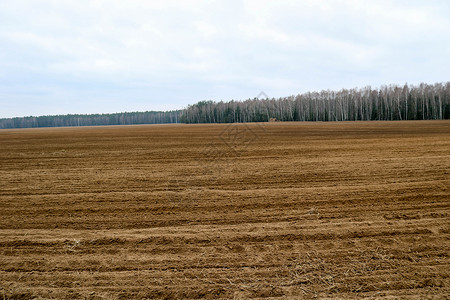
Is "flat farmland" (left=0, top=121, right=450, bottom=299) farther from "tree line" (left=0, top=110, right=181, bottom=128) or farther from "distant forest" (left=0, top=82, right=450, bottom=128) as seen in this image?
"tree line" (left=0, top=110, right=181, bottom=128)

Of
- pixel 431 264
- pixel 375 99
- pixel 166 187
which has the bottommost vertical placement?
pixel 431 264

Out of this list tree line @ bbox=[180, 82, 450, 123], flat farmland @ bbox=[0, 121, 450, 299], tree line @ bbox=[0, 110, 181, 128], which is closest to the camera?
flat farmland @ bbox=[0, 121, 450, 299]

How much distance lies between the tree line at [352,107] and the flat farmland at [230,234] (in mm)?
70429

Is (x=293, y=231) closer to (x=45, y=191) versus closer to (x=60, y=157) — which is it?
(x=45, y=191)

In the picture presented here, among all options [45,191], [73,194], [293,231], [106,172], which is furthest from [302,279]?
[106,172]

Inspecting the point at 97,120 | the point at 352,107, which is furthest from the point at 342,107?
the point at 97,120

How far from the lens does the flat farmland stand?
3.72 m

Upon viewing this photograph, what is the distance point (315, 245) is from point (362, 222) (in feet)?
5.00

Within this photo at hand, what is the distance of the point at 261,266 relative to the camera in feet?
13.5

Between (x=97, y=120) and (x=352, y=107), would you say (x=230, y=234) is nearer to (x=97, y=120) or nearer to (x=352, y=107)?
(x=352, y=107)

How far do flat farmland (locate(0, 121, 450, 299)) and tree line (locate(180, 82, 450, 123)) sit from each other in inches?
2773

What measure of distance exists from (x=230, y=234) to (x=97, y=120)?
18724cm

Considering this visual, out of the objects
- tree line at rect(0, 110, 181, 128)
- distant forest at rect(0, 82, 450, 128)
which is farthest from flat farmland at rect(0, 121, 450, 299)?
tree line at rect(0, 110, 181, 128)

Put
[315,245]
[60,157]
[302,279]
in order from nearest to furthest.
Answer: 1. [302,279]
2. [315,245]
3. [60,157]
